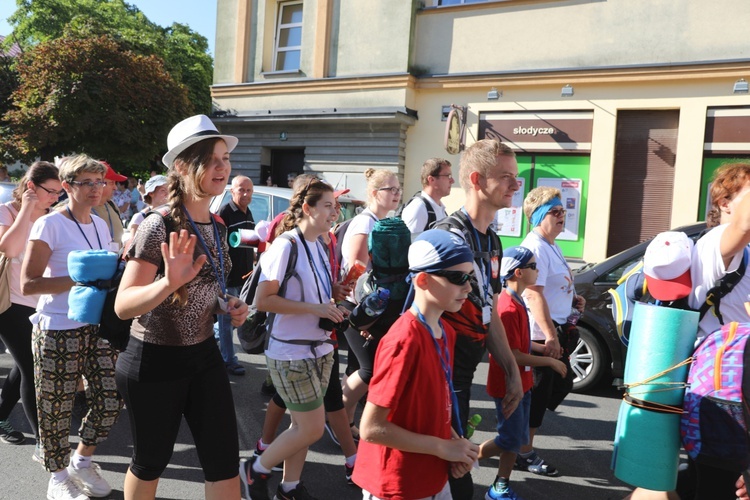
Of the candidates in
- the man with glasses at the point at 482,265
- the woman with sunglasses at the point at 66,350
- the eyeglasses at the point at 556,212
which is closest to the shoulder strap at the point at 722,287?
the man with glasses at the point at 482,265

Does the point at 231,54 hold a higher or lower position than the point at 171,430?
higher

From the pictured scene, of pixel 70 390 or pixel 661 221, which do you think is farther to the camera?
pixel 661 221

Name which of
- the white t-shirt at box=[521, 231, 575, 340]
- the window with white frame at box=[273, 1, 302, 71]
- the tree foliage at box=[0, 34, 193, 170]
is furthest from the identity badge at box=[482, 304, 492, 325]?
the tree foliage at box=[0, 34, 193, 170]

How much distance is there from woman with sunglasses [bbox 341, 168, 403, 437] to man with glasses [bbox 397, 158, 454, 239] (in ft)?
0.76

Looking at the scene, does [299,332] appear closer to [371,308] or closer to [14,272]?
[371,308]

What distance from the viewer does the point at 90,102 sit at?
19.2 m

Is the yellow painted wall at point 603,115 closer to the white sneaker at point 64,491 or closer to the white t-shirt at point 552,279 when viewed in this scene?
the white t-shirt at point 552,279

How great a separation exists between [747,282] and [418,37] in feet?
43.3

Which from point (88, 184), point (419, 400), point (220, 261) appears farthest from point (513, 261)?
point (88, 184)

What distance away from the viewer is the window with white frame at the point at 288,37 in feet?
56.4

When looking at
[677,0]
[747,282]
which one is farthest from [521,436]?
[677,0]

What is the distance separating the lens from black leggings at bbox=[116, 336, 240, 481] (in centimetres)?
263

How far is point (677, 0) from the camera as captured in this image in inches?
472

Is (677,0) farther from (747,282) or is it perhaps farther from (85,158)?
(85,158)
